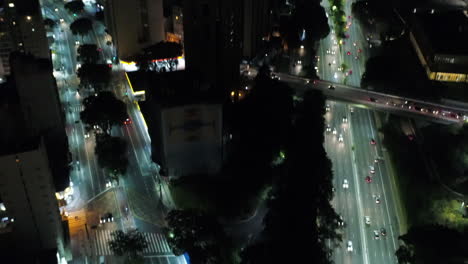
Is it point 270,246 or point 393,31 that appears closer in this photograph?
point 270,246

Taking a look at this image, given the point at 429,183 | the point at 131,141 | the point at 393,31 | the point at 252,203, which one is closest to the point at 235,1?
the point at 131,141

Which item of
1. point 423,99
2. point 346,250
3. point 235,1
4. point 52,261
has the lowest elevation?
Result: point 346,250

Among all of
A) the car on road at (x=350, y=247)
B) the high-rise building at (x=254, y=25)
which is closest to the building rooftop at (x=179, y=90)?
the car on road at (x=350, y=247)

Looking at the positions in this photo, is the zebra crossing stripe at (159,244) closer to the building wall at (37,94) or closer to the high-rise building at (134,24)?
the building wall at (37,94)

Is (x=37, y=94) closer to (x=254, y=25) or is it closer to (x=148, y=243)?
(x=148, y=243)

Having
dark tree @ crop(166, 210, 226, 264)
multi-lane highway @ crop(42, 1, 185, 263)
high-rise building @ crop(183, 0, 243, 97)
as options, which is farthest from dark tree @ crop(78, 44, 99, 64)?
dark tree @ crop(166, 210, 226, 264)

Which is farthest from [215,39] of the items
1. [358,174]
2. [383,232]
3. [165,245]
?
Result: [383,232]

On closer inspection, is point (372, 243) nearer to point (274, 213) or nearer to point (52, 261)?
point (274, 213)
